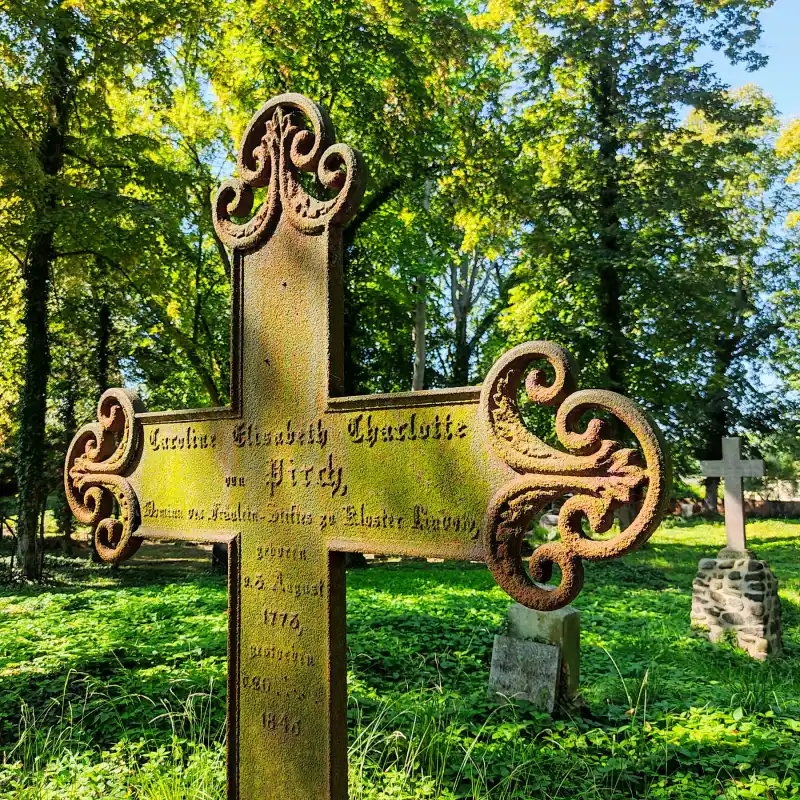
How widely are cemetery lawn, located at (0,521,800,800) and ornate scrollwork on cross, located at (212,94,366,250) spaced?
232cm

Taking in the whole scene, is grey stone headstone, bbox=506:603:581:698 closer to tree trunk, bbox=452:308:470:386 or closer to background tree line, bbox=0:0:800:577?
background tree line, bbox=0:0:800:577

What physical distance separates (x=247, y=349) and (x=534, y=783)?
2794 mm

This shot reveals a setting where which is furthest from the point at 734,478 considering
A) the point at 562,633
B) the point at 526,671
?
the point at 526,671

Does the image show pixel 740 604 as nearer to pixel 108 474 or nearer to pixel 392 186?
pixel 108 474

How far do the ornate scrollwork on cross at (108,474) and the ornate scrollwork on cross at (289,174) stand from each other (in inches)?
33.9

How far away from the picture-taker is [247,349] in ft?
8.12

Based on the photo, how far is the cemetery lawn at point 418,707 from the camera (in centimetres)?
341

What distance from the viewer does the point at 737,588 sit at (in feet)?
24.3

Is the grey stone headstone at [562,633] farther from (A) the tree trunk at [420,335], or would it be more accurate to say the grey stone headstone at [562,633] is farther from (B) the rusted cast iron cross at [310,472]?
(A) the tree trunk at [420,335]

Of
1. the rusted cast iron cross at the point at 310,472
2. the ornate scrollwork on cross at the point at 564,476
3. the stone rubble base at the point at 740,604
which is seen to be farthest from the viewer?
the stone rubble base at the point at 740,604

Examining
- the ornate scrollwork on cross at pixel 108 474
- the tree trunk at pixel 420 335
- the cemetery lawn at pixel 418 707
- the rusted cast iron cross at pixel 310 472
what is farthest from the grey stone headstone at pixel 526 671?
the tree trunk at pixel 420 335

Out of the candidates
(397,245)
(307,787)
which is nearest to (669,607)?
(307,787)

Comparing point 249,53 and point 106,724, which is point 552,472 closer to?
point 106,724

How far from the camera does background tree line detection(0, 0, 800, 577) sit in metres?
10.7
